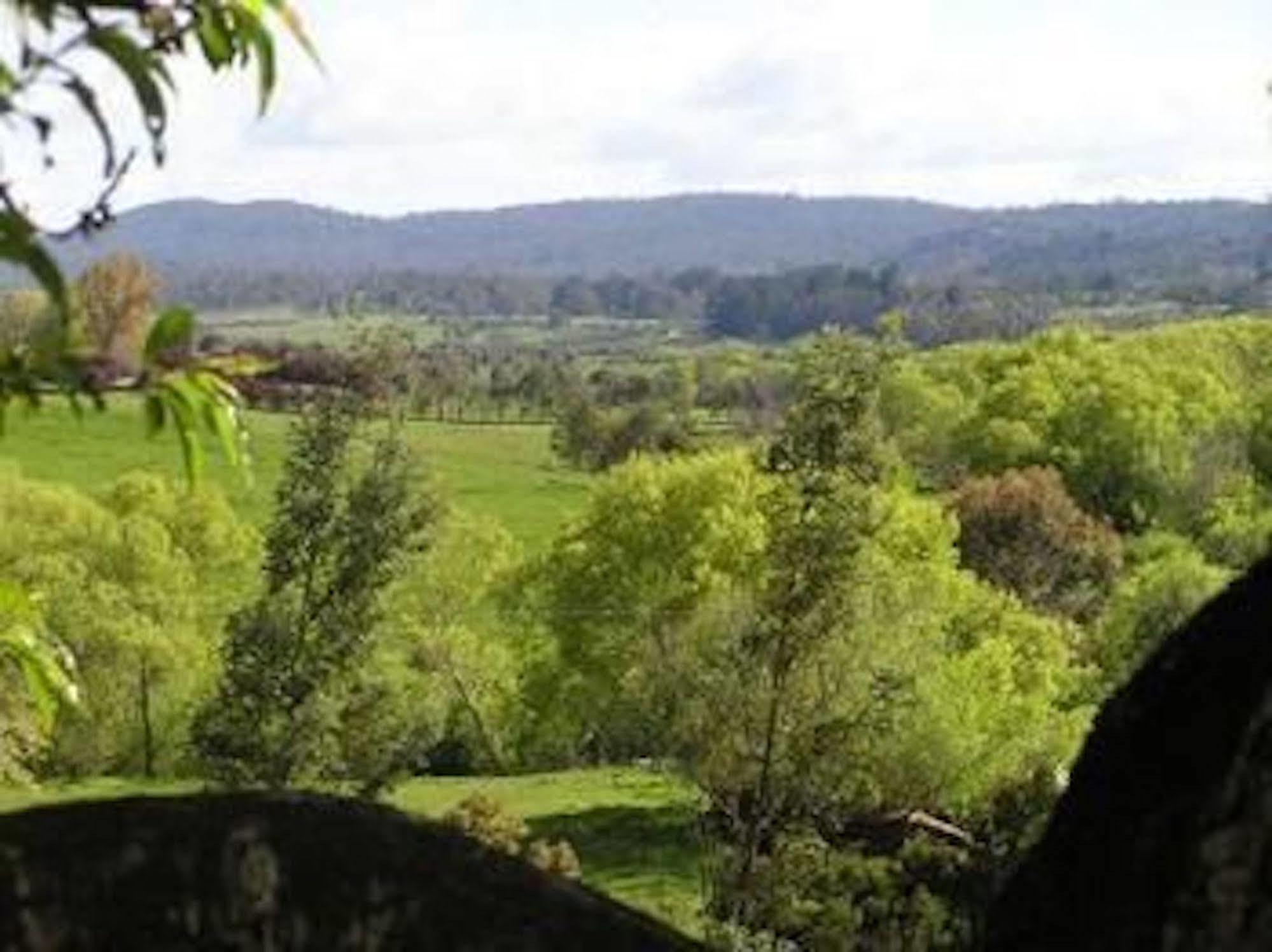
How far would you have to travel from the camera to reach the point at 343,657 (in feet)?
172

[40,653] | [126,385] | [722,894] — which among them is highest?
[126,385]

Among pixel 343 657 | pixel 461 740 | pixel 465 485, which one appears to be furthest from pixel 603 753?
pixel 465 485

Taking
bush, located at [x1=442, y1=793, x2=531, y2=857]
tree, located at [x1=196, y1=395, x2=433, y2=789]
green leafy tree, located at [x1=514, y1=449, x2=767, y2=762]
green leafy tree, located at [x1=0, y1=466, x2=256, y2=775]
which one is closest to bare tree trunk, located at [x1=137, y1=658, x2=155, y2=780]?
green leafy tree, located at [x1=0, y1=466, x2=256, y2=775]

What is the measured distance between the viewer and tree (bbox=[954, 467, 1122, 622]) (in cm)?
9369

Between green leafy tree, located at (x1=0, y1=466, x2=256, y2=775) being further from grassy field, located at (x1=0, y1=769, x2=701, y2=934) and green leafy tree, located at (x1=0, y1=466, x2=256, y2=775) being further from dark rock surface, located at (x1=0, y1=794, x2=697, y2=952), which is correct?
dark rock surface, located at (x1=0, y1=794, x2=697, y2=952)

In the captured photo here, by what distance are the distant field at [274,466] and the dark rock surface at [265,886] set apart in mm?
125125

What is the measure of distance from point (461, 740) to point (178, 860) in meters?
82.5

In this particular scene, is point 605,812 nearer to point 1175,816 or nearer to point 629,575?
point 629,575

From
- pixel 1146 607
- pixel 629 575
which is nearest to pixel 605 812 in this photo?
pixel 629 575

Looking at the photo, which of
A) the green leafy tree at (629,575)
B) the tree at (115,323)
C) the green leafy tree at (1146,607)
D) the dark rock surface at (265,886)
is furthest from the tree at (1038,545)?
the tree at (115,323)

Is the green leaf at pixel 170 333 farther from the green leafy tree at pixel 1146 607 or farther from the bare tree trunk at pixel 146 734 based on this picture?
the bare tree trunk at pixel 146 734

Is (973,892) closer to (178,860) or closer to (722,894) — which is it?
(722,894)

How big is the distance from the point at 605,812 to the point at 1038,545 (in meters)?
31.3

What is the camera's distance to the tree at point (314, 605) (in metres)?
51.5
